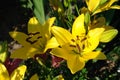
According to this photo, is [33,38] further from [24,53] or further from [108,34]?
[108,34]

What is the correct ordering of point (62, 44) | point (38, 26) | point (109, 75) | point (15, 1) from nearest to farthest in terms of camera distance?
1. point (62, 44)
2. point (38, 26)
3. point (109, 75)
4. point (15, 1)

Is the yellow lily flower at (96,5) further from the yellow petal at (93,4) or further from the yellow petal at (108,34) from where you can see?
the yellow petal at (108,34)

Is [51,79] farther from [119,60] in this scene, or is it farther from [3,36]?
[3,36]

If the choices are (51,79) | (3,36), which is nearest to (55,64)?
(51,79)

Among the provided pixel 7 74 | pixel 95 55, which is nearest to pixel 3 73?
pixel 7 74

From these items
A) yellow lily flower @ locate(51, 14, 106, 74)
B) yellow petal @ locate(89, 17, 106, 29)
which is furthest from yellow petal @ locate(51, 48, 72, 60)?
yellow petal @ locate(89, 17, 106, 29)

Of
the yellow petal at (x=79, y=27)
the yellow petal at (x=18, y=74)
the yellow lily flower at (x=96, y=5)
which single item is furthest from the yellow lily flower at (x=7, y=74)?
the yellow lily flower at (x=96, y=5)

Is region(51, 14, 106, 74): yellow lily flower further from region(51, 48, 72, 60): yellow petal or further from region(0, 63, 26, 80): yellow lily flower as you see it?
region(0, 63, 26, 80): yellow lily flower
